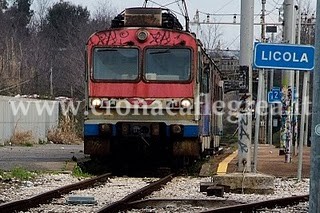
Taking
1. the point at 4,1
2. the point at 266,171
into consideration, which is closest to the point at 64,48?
the point at 4,1

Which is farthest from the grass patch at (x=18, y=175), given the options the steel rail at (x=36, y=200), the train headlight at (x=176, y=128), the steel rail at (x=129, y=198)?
the train headlight at (x=176, y=128)

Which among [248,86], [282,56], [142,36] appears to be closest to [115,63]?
[142,36]

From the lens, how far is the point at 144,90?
683 inches

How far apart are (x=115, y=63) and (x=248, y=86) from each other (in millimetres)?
3416

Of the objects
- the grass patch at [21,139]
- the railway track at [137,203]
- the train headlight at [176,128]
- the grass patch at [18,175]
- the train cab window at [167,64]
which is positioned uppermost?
the train cab window at [167,64]

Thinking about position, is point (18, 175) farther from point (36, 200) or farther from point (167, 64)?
point (36, 200)

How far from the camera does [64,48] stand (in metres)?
74.9

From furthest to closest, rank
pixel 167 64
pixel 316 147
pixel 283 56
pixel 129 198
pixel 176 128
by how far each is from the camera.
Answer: pixel 167 64 → pixel 176 128 → pixel 283 56 → pixel 129 198 → pixel 316 147

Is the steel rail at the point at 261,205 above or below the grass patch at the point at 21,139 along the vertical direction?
above

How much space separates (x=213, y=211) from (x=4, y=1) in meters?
78.6

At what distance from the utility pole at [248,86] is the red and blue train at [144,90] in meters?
1.87

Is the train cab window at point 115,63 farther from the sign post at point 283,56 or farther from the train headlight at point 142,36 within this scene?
the sign post at point 283,56

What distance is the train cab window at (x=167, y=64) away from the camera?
1744 cm

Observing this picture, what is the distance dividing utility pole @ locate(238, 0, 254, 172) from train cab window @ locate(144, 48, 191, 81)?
200 cm
